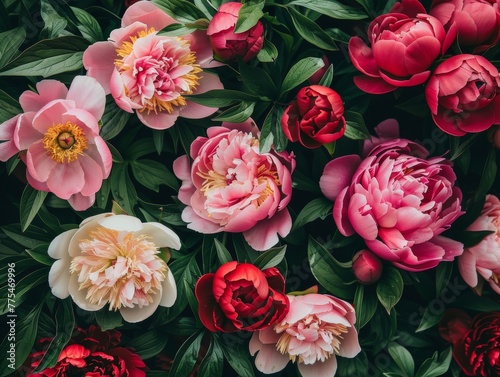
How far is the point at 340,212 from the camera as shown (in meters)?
0.94

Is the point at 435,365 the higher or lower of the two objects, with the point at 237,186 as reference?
lower

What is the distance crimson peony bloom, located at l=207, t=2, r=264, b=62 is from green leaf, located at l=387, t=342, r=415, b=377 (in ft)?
1.55

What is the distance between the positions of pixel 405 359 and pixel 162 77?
1.75ft

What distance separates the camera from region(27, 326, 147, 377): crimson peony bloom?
0.96 meters

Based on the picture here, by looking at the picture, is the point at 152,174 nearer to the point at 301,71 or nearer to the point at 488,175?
the point at 301,71

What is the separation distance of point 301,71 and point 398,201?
0.22 m

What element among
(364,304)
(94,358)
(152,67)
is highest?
(152,67)

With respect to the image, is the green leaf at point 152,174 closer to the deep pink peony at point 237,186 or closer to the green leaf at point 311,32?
the deep pink peony at point 237,186

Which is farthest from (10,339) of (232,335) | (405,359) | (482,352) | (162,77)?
(482,352)

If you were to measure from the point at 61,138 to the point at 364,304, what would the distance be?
49 cm

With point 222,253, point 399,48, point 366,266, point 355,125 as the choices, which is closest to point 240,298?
point 222,253

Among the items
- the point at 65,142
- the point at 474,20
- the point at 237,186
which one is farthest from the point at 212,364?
the point at 474,20

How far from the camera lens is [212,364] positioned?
99cm

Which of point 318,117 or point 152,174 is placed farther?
point 152,174
